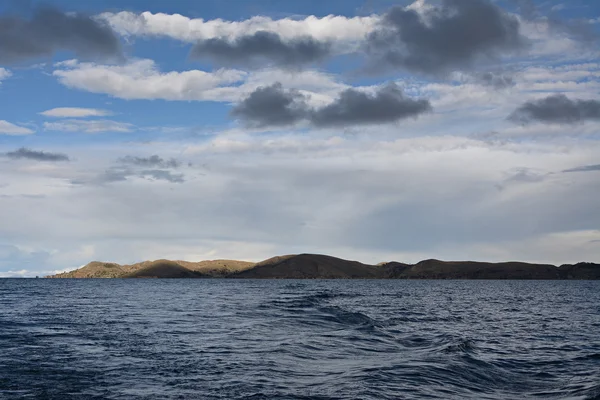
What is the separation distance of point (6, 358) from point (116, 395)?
1049 cm

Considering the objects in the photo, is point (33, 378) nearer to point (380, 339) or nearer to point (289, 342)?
point (289, 342)

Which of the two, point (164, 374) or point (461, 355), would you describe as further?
point (461, 355)

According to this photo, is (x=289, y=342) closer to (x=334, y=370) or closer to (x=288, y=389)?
(x=334, y=370)

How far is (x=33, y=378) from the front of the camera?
22.2 metres

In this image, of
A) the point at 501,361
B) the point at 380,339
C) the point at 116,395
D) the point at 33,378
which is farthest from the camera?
the point at 380,339

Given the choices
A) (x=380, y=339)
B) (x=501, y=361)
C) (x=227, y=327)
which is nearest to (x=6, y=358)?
(x=227, y=327)

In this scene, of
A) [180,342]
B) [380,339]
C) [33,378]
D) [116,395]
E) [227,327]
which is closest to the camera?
[116,395]

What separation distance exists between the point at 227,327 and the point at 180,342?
9.70m

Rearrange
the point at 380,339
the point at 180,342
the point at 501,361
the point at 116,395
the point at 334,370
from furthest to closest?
the point at 380,339
the point at 180,342
the point at 501,361
the point at 334,370
the point at 116,395

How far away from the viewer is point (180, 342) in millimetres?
33781

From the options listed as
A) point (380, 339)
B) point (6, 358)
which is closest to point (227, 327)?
point (380, 339)

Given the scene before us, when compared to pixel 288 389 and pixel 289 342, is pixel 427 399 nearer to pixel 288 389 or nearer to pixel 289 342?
pixel 288 389

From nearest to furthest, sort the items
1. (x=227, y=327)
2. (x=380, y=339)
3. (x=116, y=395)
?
1. (x=116, y=395)
2. (x=380, y=339)
3. (x=227, y=327)

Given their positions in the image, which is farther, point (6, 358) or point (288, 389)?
point (6, 358)
